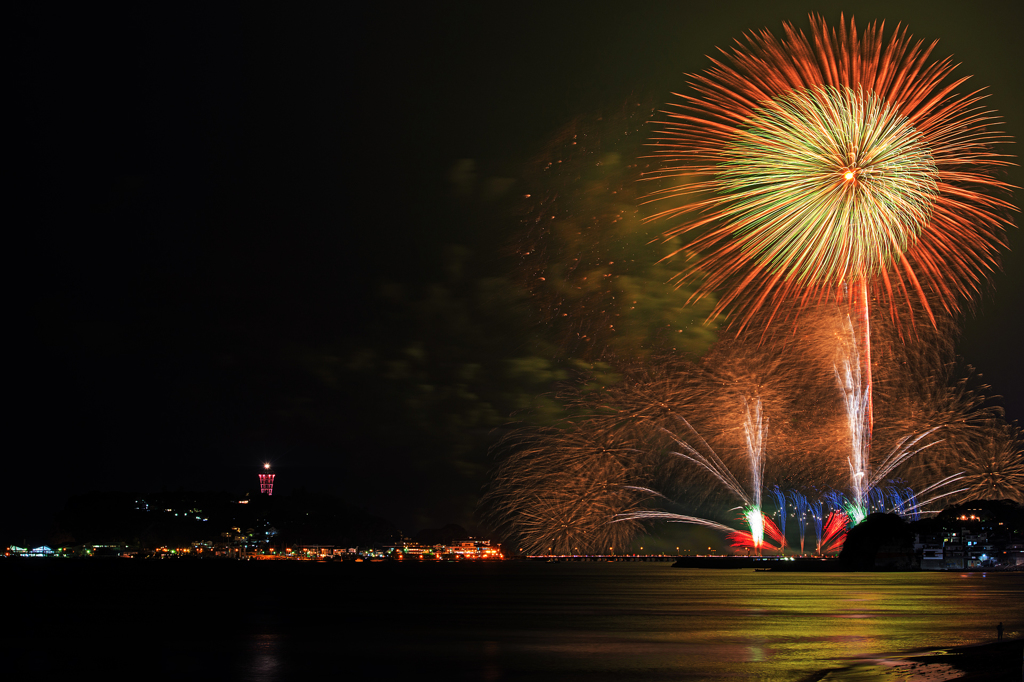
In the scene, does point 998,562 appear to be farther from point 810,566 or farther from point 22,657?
point 22,657

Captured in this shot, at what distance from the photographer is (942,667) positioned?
89.1ft

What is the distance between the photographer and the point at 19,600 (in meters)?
90.9

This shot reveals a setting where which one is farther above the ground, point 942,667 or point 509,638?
point 942,667

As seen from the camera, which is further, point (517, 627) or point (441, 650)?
point (517, 627)

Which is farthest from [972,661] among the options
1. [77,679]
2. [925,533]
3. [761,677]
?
[925,533]

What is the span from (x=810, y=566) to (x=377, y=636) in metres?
144

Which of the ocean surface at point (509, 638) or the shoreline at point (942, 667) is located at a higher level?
the shoreline at point (942, 667)

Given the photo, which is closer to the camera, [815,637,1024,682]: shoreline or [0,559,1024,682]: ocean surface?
[815,637,1024,682]: shoreline

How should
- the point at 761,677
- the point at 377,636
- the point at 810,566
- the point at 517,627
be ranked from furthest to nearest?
1. the point at 810,566
2. the point at 517,627
3. the point at 377,636
4. the point at 761,677

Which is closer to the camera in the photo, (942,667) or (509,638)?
(942,667)

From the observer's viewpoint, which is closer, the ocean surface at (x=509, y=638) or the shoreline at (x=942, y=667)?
the shoreline at (x=942, y=667)

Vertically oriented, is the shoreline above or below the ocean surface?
above

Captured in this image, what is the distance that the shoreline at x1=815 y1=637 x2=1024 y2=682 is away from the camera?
24.9m

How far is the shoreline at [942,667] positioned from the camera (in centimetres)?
2491
